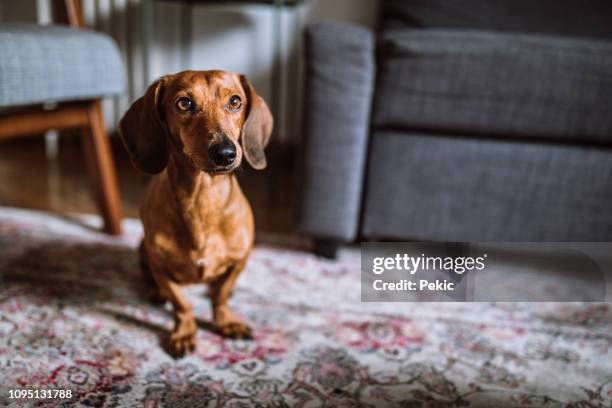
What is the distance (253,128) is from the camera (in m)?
0.85

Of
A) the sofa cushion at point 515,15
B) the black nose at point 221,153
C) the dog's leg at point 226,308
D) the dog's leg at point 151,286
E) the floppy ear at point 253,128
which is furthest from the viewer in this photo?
the sofa cushion at point 515,15

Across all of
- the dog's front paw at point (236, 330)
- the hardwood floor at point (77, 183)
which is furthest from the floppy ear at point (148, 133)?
the hardwood floor at point (77, 183)

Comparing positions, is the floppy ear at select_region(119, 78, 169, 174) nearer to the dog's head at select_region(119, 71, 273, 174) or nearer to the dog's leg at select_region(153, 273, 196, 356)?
the dog's head at select_region(119, 71, 273, 174)

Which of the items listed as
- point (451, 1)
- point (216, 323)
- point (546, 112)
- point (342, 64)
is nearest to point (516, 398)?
point (216, 323)

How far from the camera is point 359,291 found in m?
1.19

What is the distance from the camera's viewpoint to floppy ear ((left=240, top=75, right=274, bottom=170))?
33.3 inches

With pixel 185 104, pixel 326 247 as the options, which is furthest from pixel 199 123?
pixel 326 247

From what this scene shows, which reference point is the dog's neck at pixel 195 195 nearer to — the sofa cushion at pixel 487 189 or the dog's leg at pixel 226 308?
the dog's leg at pixel 226 308

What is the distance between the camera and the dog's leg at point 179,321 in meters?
0.91

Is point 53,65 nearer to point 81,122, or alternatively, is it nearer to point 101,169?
point 81,122

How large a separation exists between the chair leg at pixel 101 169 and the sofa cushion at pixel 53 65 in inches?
4.9

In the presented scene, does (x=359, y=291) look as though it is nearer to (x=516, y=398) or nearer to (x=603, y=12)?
(x=516, y=398)

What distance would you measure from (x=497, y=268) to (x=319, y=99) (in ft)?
1.99

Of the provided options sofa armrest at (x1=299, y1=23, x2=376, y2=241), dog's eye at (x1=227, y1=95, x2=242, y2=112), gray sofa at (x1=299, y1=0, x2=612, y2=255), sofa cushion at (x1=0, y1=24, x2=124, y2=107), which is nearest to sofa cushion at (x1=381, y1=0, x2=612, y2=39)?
gray sofa at (x1=299, y1=0, x2=612, y2=255)
